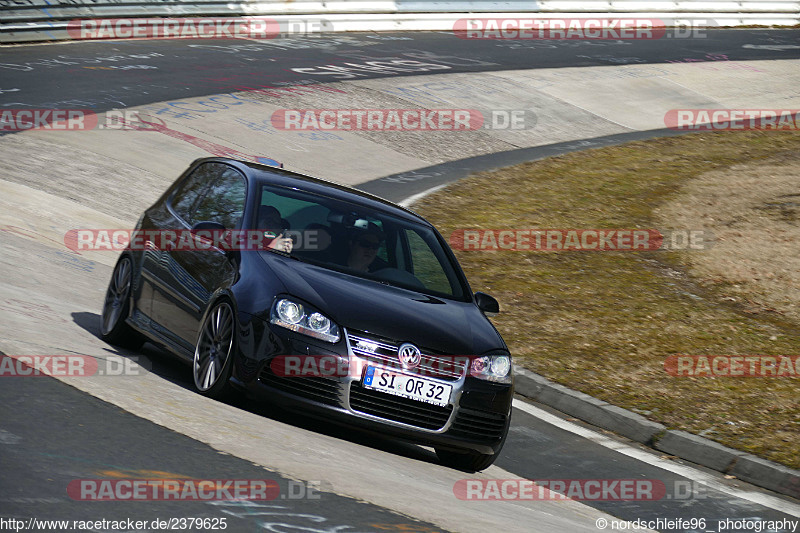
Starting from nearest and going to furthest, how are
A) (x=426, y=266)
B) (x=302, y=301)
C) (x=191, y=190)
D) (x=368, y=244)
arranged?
(x=302, y=301) < (x=368, y=244) < (x=426, y=266) < (x=191, y=190)

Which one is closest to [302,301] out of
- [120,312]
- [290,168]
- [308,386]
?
[308,386]

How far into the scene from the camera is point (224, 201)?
8133 millimetres

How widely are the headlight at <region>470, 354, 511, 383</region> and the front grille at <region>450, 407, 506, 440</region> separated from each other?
223 mm

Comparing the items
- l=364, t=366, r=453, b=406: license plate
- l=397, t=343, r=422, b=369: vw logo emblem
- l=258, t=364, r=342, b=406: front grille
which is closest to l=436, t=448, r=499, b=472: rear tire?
l=364, t=366, r=453, b=406: license plate

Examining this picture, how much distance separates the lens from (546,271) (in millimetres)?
13602

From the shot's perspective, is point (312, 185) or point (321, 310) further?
point (312, 185)

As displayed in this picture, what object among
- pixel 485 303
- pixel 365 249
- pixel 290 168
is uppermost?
pixel 365 249

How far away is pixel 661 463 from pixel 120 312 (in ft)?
13.5

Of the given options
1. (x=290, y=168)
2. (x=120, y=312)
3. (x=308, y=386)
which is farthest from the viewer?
(x=290, y=168)

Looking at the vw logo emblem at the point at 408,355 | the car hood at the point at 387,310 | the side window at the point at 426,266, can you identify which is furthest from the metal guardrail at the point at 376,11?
the vw logo emblem at the point at 408,355

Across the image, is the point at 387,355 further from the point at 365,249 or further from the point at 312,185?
the point at 312,185

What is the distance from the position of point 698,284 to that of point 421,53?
1738cm

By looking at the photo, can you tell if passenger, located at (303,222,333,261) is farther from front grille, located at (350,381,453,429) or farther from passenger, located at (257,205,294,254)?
front grille, located at (350,381,453,429)

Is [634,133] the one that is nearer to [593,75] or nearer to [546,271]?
[593,75]
